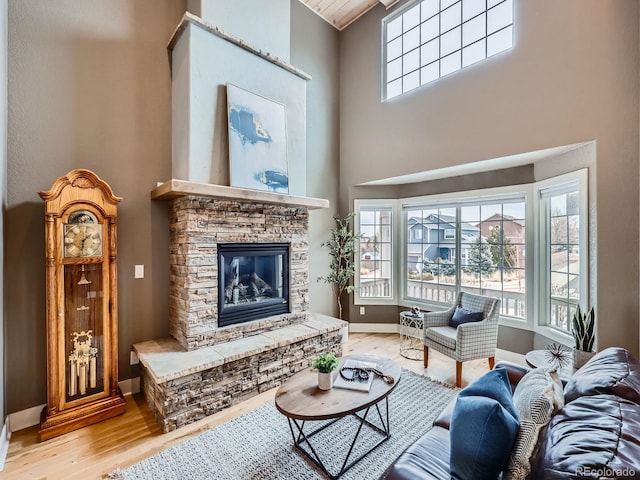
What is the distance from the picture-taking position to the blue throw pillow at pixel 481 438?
1129 mm

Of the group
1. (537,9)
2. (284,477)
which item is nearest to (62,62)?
(284,477)

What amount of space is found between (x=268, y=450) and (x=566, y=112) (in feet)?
12.7

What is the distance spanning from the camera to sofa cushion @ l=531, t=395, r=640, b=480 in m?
0.83

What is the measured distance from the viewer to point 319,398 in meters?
1.95

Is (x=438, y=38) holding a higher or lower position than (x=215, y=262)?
higher

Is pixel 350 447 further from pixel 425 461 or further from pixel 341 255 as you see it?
pixel 341 255

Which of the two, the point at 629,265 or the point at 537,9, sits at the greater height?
the point at 537,9

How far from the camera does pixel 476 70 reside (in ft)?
11.4

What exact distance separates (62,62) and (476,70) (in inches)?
162

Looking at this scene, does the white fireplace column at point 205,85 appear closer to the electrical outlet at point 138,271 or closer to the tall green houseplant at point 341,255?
the electrical outlet at point 138,271

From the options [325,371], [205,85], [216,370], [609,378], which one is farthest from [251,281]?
[609,378]

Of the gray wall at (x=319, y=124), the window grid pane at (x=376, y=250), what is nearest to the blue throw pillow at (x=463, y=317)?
the window grid pane at (x=376, y=250)

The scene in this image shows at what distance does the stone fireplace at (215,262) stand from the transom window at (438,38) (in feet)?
6.02

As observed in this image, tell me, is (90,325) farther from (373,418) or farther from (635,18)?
(635,18)
